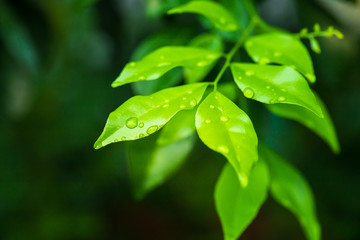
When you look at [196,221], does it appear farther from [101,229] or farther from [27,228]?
[27,228]

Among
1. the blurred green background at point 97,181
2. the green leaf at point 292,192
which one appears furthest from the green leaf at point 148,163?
the blurred green background at point 97,181

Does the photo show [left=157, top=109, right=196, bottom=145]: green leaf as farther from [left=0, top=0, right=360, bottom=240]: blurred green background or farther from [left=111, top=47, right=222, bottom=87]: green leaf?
[left=0, top=0, right=360, bottom=240]: blurred green background

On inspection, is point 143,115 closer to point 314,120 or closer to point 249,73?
point 249,73

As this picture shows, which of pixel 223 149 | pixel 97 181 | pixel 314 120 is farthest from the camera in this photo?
pixel 97 181

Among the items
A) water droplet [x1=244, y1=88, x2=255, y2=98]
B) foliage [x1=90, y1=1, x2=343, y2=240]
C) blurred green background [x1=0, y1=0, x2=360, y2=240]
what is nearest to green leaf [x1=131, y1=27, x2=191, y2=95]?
foliage [x1=90, y1=1, x2=343, y2=240]

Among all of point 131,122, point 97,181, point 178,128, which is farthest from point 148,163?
point 97,181

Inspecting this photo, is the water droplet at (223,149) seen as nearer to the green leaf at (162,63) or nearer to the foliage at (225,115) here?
the foliage at (225,115)
